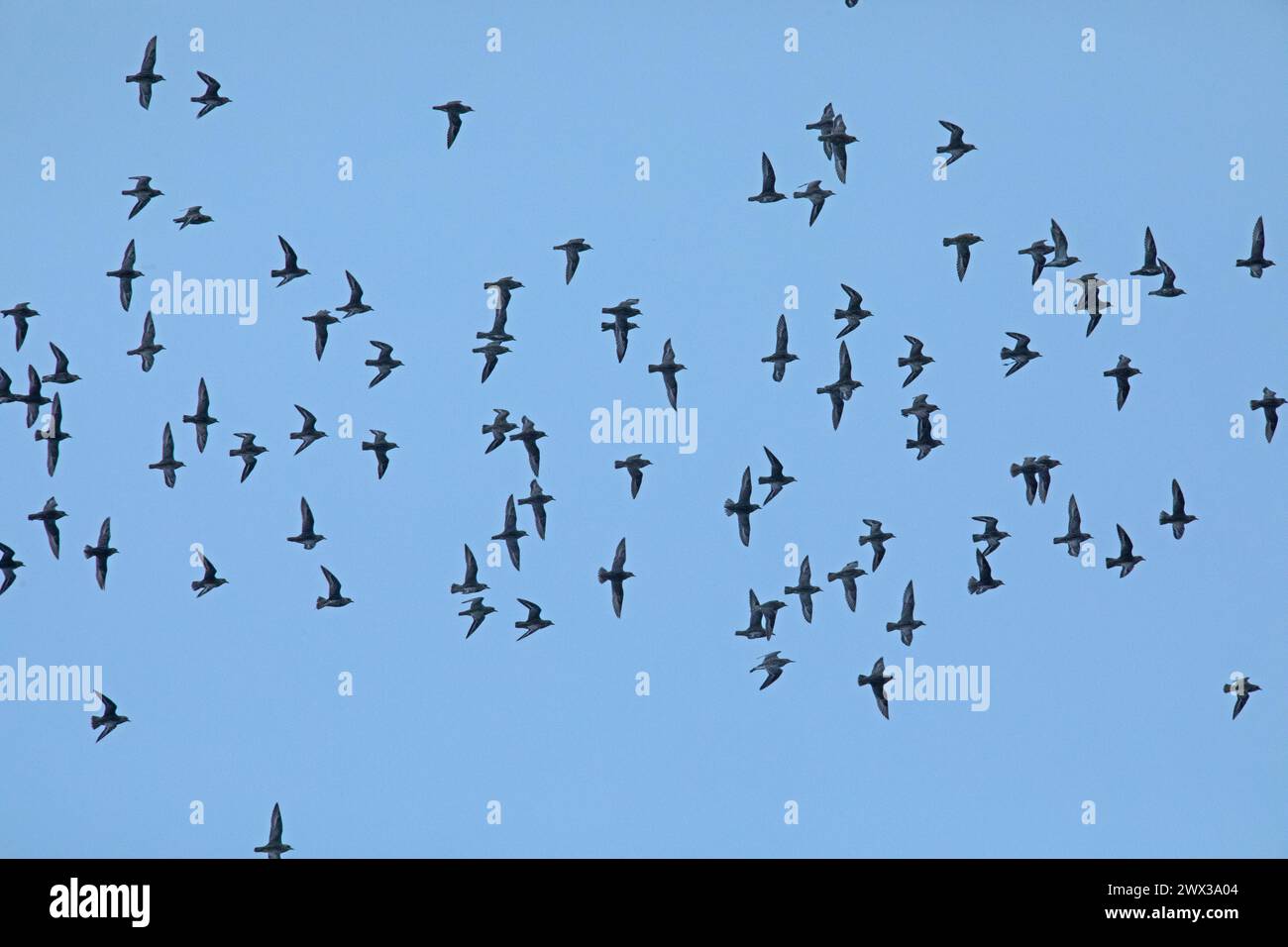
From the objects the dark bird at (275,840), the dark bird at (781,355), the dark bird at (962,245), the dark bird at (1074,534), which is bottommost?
the dark bird at (275,840)

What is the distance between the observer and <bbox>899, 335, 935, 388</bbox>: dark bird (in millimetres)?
14984

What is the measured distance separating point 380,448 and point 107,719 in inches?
117

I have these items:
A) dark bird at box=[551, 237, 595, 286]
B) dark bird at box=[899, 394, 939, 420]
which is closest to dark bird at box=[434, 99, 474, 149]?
dark bird at box=[551, 237, 595, 286]

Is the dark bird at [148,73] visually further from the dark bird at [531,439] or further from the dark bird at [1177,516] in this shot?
the dark bird at [1177,516]

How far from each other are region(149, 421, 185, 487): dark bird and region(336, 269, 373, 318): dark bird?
5.44 ft

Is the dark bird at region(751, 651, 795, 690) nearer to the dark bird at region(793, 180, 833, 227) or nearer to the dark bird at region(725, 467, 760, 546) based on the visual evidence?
the dark bird at region(725, 467, 760, 546)

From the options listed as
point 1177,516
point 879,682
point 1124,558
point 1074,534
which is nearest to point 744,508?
point 879,682

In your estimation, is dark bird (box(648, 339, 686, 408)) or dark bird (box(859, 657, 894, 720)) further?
dark bird (box(648, 339, 686, 408))

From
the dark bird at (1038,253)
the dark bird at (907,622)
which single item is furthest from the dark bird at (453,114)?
the dark bird at (907,622)

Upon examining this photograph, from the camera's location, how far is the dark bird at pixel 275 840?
48.8 ft

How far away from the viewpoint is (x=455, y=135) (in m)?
15.1

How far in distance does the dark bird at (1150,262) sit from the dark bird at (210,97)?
24.0 feet

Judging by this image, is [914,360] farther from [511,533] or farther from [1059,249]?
[511,533]
